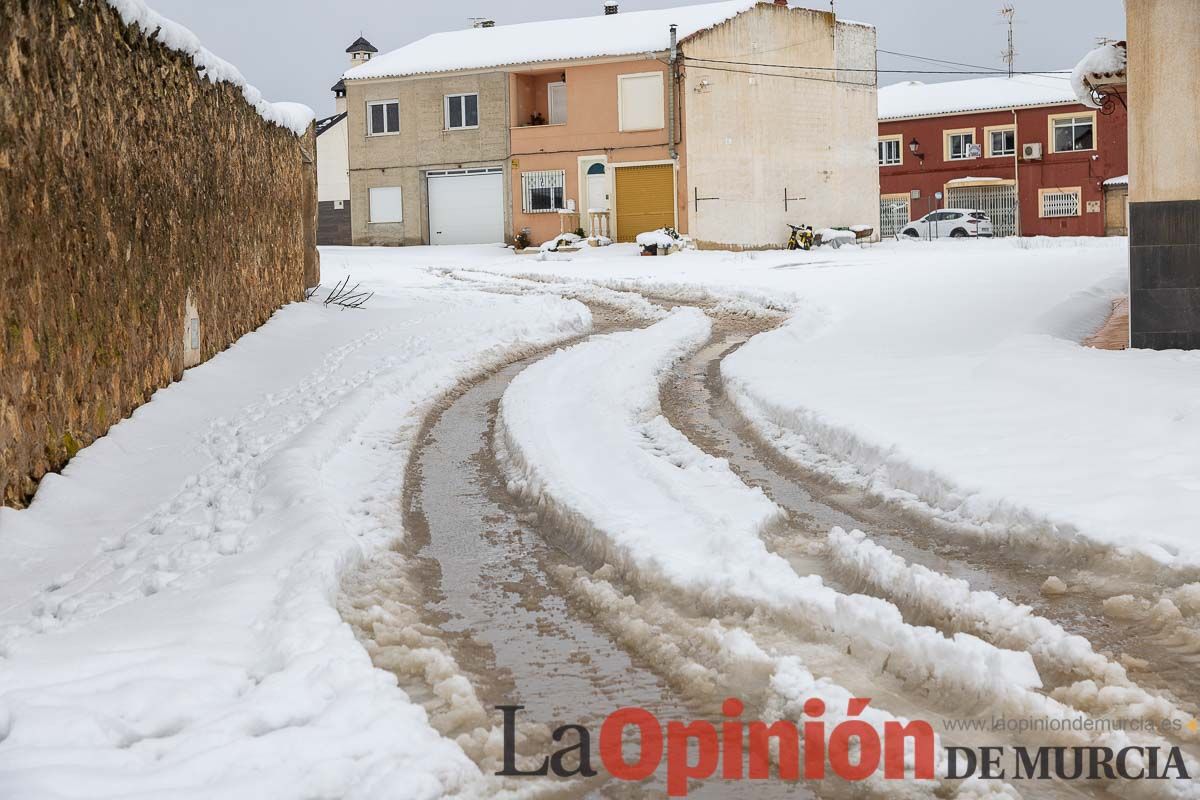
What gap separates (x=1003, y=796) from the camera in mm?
3064

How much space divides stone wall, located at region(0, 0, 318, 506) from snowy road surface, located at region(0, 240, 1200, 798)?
397 mm

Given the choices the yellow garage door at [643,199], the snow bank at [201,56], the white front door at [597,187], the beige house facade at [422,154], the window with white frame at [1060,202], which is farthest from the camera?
the window with white frame at [1060,202]

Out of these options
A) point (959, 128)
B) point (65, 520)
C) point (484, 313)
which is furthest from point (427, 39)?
point (65, 520)

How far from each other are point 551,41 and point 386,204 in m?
7.52

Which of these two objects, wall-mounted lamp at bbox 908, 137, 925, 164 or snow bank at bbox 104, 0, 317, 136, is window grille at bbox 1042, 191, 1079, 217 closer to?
wall-mounted lamp at bbox 908, 137, 925, 164

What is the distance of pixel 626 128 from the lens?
35.5 meters

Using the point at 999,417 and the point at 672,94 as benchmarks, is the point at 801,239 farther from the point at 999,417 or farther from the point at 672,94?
the point at 999,417

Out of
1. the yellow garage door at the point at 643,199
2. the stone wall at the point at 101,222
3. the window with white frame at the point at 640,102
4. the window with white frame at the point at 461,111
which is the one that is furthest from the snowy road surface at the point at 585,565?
the window with white frame at the point at 461,111

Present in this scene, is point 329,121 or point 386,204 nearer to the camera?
point 386,204

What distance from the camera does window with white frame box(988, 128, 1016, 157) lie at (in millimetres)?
47188

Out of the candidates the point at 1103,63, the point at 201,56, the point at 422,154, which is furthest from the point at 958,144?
the point at 201,56

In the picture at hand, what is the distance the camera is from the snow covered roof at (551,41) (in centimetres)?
3556

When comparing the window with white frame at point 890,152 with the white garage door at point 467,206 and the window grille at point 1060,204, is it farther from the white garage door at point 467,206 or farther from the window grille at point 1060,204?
the white garage door at point 467,206

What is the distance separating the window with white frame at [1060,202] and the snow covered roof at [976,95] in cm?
339
